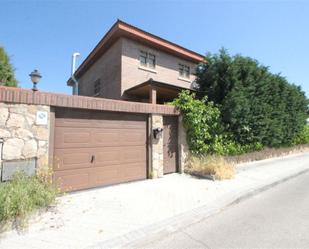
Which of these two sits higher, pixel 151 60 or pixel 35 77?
pixel 151 60

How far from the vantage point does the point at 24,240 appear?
12.5 feet

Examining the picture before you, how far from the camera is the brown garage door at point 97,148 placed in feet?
21.6

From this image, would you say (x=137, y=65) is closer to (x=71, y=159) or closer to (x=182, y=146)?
(x=182, y=146)

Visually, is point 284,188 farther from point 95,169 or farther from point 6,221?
point 6,221

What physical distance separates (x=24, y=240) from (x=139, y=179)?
4793 millimetres

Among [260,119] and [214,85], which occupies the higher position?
[214,85]

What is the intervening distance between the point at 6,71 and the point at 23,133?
14557mm

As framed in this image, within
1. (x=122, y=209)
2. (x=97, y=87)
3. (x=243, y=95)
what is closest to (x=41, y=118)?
(x=122, y=209)

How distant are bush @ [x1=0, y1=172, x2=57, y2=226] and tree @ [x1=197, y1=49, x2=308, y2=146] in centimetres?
809

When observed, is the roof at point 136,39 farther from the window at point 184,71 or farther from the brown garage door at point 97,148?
the brown garage door at point 97,148

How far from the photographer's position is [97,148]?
7254 millimetres

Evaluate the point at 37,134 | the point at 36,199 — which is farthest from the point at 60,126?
the point at 36,199

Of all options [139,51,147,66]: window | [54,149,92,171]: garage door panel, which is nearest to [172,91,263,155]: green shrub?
[54,149,92,171]: garage door panel

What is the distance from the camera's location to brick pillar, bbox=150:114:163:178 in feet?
28.2
